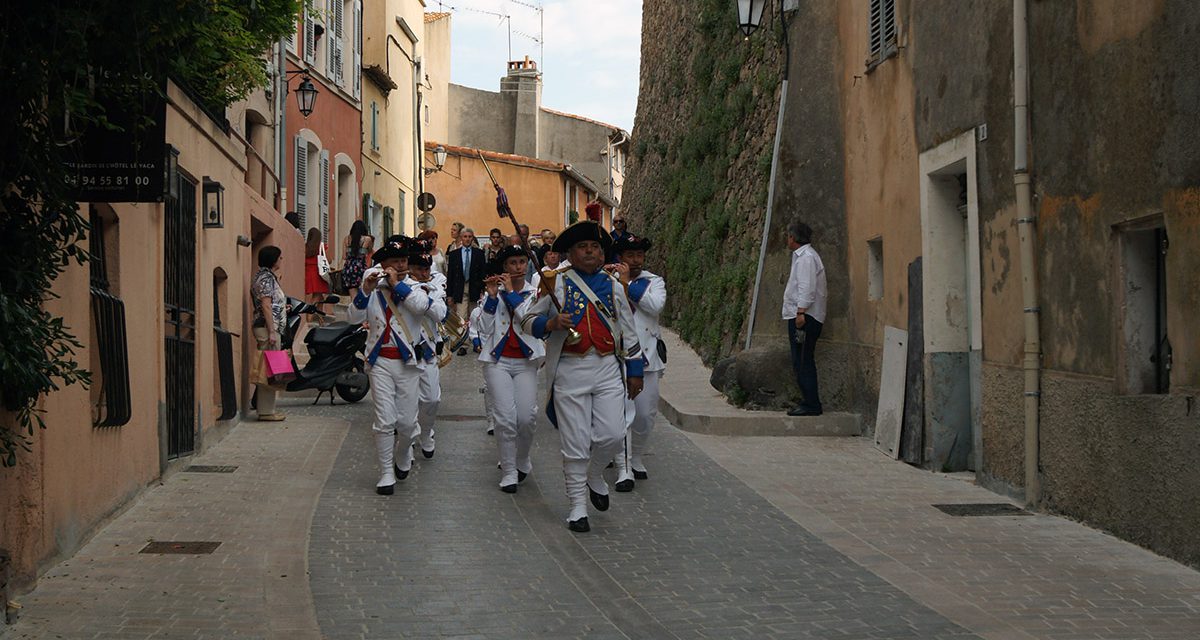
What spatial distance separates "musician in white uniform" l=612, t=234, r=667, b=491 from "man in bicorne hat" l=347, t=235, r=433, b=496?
1.62 m

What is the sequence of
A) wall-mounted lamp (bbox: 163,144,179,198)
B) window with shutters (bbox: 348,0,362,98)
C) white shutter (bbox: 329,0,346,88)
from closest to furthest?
wall-mounted lamp (bbox: 163,144,179,198), white shutter (bbox: 329,0,346,88), window with shutters (bbox: 348,0,362,98)

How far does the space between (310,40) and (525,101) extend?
91.2 feet

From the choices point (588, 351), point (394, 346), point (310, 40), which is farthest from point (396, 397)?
point (310, 40)

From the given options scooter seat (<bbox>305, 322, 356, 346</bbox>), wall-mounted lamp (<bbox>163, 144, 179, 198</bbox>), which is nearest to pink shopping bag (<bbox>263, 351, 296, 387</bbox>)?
scooter seat (<bbox>305, 322, 356, 346</bbox>)

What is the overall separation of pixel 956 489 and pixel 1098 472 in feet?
6.63

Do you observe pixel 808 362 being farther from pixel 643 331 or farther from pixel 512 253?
pixel 512 253

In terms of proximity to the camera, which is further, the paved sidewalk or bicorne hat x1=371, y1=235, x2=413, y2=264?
bicorne hat x1=371, y1=235, x2=413, y2=264

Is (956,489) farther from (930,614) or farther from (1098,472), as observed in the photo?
(930,614)

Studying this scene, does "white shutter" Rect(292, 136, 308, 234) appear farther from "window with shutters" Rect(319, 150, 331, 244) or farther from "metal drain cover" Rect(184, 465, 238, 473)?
"metal drain cover" Rect(184, 465, 238, 473)

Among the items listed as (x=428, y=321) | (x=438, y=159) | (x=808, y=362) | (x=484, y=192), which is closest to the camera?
(x=428, y=321)

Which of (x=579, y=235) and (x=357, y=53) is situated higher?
(x=357, y=53)

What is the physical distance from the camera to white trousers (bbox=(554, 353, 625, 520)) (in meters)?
9.24

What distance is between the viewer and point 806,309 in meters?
14.1

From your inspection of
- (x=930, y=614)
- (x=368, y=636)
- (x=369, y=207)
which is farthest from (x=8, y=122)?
(x=369, y=207)
